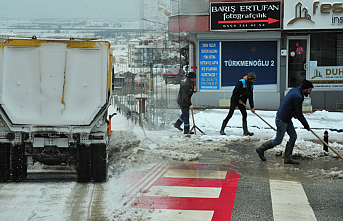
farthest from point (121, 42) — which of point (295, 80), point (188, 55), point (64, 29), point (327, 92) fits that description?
point (327, 92)

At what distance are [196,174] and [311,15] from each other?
12.2 meters

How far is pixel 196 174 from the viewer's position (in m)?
8.74

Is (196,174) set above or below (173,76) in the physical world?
below

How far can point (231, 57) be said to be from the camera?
65.1ft

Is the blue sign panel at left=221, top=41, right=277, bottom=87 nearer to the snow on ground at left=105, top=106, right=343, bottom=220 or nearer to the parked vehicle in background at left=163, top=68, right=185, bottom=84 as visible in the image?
the parked vehicle in background at left=163, top=68, right=185, bottom=84

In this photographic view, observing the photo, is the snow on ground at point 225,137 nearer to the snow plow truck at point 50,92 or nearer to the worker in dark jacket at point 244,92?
the worker in dark jacket at point 244,92

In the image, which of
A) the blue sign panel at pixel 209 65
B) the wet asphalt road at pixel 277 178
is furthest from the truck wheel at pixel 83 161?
the blue sign panel at pixel 209 65

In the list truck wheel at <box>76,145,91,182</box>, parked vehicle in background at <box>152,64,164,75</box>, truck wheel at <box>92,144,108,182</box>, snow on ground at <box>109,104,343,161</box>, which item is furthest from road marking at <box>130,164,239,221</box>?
parked vehicle in background at <box>152,64,164,75</box>

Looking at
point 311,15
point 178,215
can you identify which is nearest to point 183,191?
point 178,215

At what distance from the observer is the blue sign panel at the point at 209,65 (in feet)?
65.2

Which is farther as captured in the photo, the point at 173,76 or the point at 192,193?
the point at 173,76

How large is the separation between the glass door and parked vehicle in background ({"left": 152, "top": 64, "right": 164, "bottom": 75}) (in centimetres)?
652

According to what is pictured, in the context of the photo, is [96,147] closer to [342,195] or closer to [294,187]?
[294,187]

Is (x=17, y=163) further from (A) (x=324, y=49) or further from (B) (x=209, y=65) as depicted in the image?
(A) (x=324, y=49)
